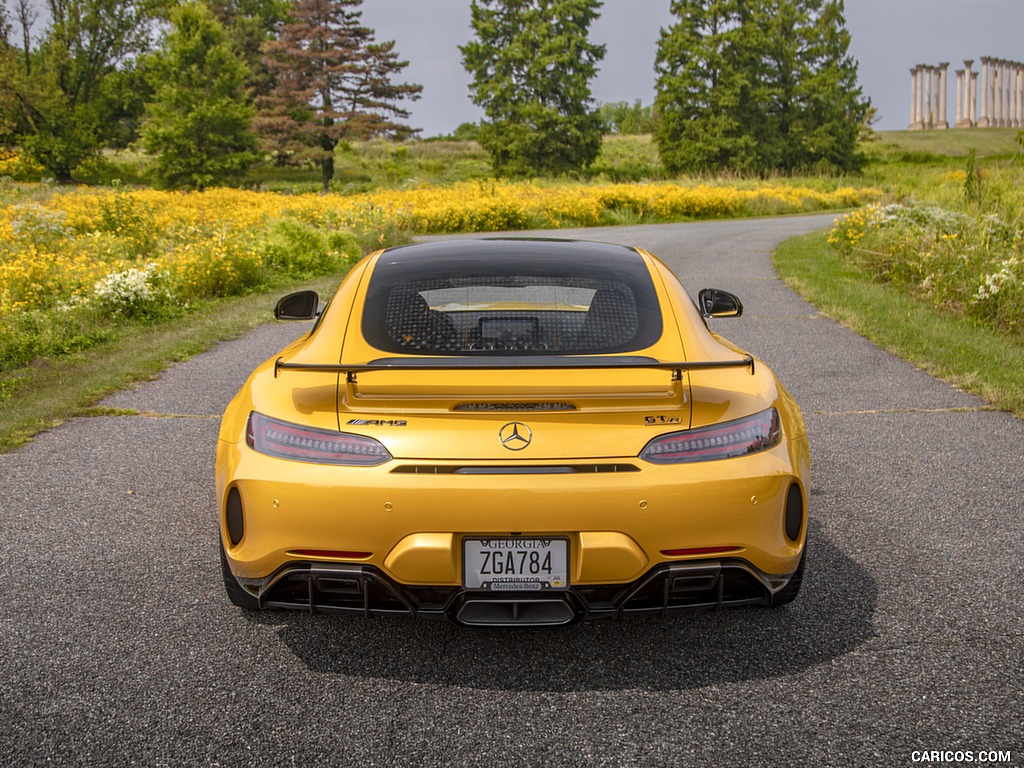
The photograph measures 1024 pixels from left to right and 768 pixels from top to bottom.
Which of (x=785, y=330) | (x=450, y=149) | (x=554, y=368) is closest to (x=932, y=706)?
(x=554, y=368)

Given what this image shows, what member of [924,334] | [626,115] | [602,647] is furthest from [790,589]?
[626,115]

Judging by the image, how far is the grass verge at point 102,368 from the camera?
22.3 ft

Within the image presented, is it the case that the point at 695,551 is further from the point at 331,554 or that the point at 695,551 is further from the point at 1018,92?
the point at 1018,92

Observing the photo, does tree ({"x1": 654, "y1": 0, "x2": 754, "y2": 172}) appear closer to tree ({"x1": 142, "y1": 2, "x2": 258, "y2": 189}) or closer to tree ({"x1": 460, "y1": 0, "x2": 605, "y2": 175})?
tree ({"x1": 460, "y1": 0, "x2": 605, "y2": 175})

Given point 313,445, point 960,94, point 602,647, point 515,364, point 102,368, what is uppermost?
point 960,94

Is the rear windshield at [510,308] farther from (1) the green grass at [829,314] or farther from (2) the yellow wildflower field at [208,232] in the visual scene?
(2) the yellow wildflower field at [208,232]

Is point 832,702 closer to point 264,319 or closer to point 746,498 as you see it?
point 746,498

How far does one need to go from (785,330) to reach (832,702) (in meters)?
8.08

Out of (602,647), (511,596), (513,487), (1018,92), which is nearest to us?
(513,487)

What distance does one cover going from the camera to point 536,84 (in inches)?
2564

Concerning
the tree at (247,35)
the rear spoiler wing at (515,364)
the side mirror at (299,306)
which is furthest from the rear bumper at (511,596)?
the tree at (247,35)

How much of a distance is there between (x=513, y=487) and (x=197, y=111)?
58.0 meters

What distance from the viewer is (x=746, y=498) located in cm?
286

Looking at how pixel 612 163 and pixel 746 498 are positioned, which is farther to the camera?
pixel 612 163
